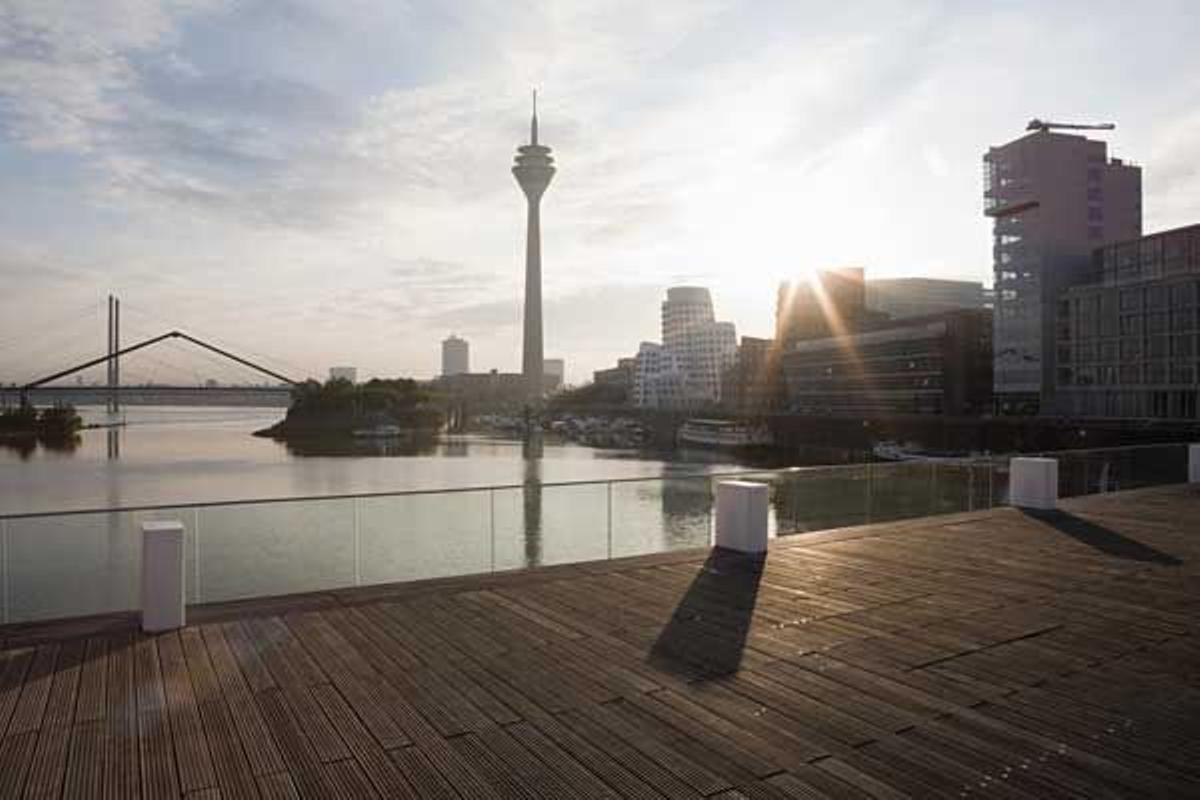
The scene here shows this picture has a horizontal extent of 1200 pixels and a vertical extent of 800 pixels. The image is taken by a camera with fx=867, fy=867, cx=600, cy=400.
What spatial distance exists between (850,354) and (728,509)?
93.3 m

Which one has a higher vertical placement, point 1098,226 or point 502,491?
point 1098,226

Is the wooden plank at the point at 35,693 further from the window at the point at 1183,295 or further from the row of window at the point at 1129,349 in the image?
the window at the point at 1183,295

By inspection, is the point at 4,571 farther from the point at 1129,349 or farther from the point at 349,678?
the point at 1129,349

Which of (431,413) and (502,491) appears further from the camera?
(431,413)

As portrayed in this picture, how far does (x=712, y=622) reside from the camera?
7250mm

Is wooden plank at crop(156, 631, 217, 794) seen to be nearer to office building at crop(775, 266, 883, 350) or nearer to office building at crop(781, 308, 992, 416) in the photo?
office building at crop(781, 308, 992, 416)

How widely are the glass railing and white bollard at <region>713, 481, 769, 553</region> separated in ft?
3.52

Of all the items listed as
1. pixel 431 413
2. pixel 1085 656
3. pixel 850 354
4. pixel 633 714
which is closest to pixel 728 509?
pixel 1085 656

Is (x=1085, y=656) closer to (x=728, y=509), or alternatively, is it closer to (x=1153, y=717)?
(x=1153, y=717)

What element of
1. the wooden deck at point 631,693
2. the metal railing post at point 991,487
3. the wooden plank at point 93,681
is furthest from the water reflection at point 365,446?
the wooden plank at point 93,681

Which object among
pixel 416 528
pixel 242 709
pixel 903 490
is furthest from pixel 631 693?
pixel 903 490

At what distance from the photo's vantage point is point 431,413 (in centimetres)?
12756

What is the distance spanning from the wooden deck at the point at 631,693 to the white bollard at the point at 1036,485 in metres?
5.72

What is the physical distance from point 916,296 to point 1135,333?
120807mm
